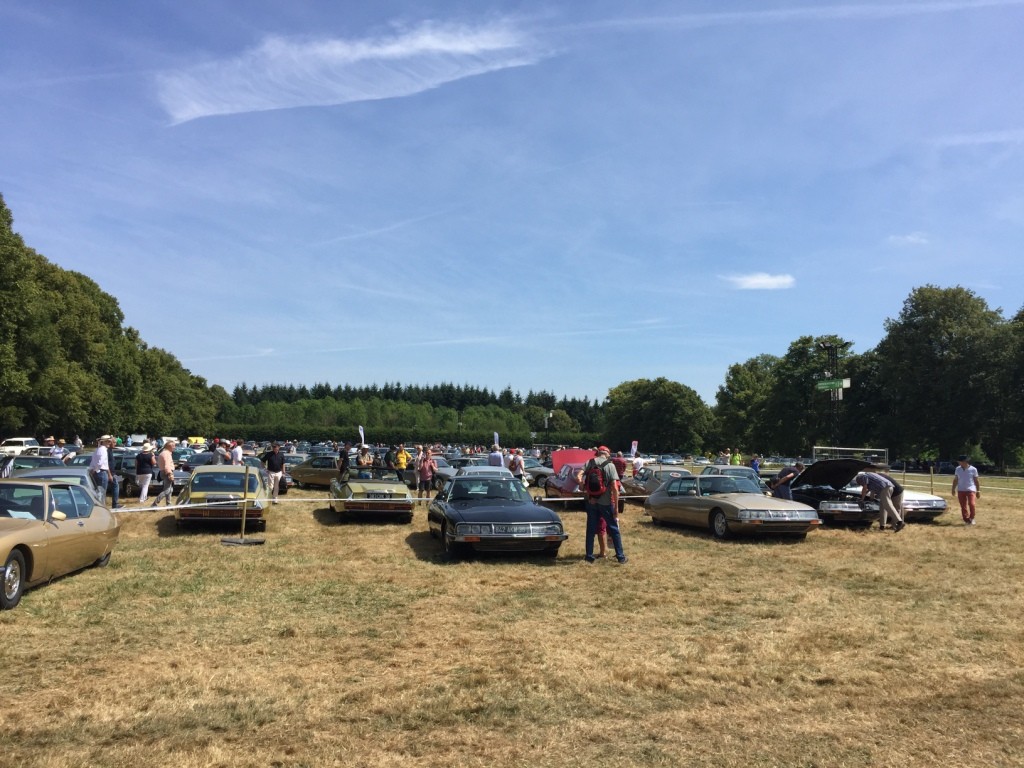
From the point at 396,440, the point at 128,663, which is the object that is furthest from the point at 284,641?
the point at 396,440

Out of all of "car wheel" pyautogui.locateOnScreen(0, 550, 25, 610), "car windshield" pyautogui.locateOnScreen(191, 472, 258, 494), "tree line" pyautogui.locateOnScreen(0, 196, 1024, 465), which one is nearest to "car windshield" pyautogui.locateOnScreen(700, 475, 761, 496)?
"car windshield" pyautogui.locateOnScreen(191, 472, 258, 494)

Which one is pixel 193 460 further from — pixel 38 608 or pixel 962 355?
pixel 962 355

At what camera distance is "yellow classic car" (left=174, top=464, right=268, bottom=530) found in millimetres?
14484

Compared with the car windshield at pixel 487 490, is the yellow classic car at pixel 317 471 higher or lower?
lower

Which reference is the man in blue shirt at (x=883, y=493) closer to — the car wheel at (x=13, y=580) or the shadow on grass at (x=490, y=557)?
the shadow on grass at (x=490, y=557)

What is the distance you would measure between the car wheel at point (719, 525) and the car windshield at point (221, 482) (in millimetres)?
8943

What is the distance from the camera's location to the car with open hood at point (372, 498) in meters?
16.1

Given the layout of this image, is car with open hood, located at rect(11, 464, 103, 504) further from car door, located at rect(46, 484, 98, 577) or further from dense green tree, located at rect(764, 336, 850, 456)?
dense green tree, located at rect(764, 336, 850, 456)

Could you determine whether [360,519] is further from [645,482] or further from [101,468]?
[645,482]

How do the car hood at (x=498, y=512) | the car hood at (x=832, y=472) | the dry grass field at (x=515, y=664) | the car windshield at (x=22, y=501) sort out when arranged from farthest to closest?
the car hood at (x=832, y=472), the car hood at (x=498, y=512), the car windshield at (x=22, y=501), the dry grass field at (x=515, y=664)

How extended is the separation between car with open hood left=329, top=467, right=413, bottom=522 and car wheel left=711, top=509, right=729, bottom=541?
606 cm

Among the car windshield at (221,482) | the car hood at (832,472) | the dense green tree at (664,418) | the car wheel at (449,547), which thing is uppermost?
the dense green tree at (664,418)

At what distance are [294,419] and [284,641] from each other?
138m

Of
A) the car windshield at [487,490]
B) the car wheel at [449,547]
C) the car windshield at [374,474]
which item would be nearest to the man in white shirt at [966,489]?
the car windshield at [487,490]
